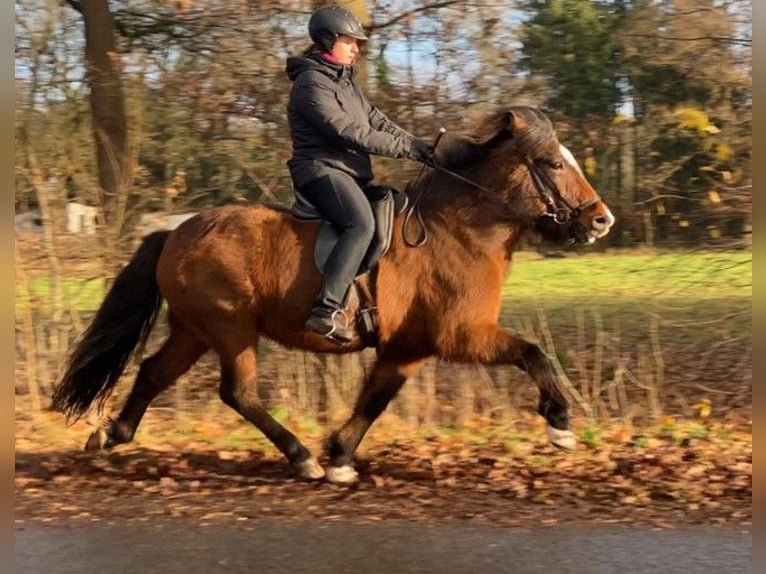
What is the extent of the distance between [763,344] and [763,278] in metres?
0.43

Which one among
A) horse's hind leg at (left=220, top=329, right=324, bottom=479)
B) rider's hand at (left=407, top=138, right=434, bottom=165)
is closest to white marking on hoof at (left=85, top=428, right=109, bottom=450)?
horse's hind leg at (left=220, top=329, right=324, bottom=479)

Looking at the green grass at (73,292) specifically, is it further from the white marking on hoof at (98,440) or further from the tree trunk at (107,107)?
the white marking on hoof at (98,440)

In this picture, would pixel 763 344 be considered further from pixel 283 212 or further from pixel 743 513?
pixel 283 212

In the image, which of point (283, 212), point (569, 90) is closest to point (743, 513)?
point (283, 212)

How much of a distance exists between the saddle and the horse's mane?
1.84 ft

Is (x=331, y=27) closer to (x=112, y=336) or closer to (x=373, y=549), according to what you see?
(x=112, y=336)

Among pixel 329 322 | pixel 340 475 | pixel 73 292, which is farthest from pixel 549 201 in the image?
pixel 73 292

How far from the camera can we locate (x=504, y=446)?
24.3 ft

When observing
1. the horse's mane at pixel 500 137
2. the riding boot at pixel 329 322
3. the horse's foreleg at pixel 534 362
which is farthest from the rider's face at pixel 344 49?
the horse's foreleg at pixel 534 362

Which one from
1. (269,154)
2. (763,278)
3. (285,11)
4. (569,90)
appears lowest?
(763,278)

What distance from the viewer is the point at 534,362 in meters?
6.05

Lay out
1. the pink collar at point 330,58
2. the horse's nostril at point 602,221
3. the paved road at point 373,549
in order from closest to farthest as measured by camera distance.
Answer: the paved road at point 373,549 → the horse's nostril at point 602,221 → the pink collar at point 330,58

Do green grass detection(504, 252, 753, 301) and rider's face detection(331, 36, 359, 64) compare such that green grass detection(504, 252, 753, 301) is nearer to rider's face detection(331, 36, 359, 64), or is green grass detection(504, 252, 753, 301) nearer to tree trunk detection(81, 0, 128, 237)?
rider's face detection(331, 36, 359, 64)

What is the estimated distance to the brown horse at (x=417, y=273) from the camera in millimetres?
6176
